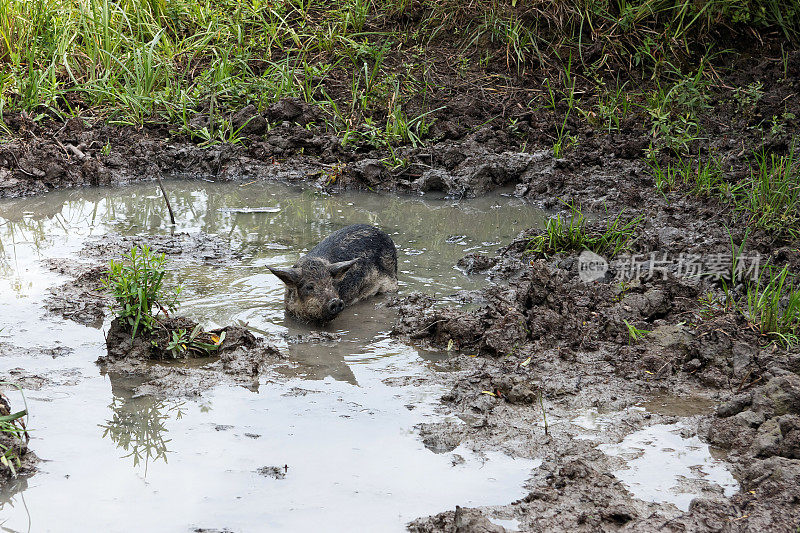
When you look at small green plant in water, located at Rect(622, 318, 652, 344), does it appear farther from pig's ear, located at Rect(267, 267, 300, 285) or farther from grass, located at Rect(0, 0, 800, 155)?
grass, located at Rect(0, 0, 800, 155)

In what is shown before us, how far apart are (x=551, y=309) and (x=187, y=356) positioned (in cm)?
259

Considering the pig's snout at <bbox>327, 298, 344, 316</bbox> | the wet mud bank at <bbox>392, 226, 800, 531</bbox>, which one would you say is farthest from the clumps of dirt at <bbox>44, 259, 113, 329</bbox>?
the wet mud bank at <bbox>392, 226, 800, 531</bbox>

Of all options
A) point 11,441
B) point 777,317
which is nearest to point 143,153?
point 11,441

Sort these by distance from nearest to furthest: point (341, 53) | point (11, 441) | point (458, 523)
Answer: point (458, 523) < point (11, 441) < point (341, 53)

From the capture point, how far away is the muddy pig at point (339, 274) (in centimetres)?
637

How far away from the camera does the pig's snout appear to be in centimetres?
627

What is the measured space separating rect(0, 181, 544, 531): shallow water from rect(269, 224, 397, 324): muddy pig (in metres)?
0.16

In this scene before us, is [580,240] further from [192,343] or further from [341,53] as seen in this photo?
[341,53]

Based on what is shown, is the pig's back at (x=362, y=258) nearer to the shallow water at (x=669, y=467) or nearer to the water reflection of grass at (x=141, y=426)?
the water reflection of grass at (x=141, y=426)

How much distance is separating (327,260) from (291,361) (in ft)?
4.67

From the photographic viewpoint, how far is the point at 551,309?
6109mm

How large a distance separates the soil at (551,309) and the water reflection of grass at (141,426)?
19 centimetres

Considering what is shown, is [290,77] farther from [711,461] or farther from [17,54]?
[711,461]

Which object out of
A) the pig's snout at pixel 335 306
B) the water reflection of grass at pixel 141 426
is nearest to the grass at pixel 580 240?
the pig's snout at pixel 335 306
